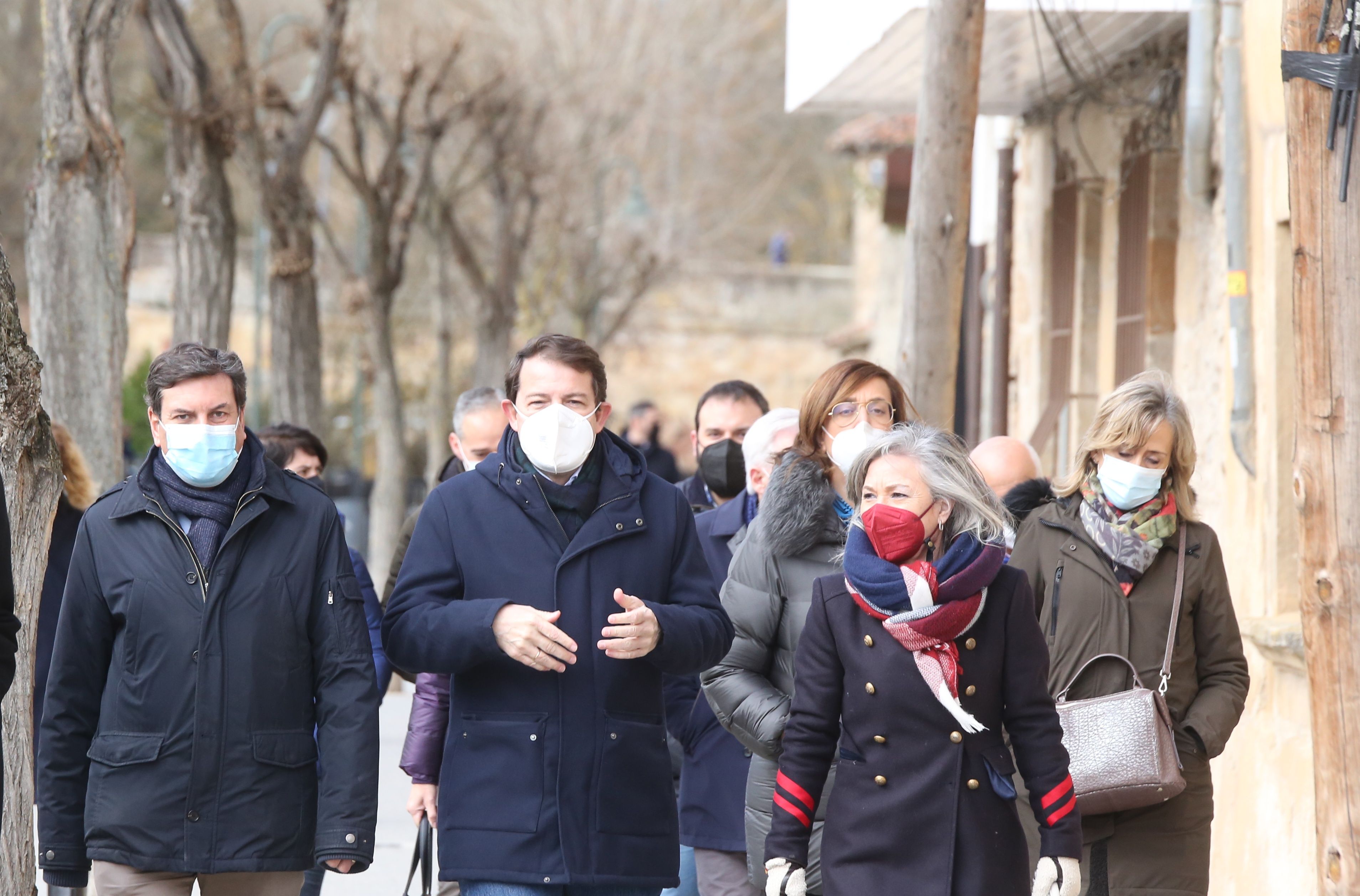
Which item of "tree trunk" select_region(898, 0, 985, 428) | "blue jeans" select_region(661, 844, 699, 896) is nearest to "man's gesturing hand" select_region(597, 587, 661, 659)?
"blue jeans" select_region(661, 844, 699, 896)

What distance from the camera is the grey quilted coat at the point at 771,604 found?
446cm

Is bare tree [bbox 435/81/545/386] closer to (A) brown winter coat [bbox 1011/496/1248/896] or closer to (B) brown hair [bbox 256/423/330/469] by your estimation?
(B) brown hair [bbox 256/423/330/469]

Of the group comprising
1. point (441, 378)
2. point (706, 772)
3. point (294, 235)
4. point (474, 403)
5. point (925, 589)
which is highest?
point (294, 235)

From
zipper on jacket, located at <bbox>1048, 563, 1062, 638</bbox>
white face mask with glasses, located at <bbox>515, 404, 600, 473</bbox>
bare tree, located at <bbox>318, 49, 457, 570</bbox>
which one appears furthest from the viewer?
bare tree, located at <bbox>318, 49, 457, 570</bbox>

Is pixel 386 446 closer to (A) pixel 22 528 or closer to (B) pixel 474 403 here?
(B) pixel 474 403

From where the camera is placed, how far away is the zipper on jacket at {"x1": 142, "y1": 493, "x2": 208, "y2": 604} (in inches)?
162

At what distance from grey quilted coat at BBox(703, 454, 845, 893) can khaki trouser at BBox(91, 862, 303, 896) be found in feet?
3.82

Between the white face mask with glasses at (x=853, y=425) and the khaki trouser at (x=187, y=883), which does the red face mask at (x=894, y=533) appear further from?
the khaki trouser at (x=187, y=883)

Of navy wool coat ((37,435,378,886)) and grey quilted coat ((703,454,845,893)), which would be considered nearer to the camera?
navy wool coat ((37,435,378,886))

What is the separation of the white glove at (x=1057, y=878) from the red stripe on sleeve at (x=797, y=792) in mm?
519

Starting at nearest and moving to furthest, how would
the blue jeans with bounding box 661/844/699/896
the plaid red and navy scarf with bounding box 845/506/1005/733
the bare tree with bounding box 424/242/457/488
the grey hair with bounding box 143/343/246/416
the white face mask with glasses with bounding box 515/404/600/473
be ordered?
the plaid red and navy scarf with bounding box 845/506/1005/733, the white face mask with glasses with bounding box 515/404/600/473, the grey hair with bounding box 143/343/246/416, the blue jeans with bounding box 661/844/699/896, the bare tree with bounding box 424/242/457/488

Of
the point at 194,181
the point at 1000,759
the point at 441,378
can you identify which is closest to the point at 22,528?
the point at 1000,759

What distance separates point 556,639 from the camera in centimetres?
385

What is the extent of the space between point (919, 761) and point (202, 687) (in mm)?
1681
